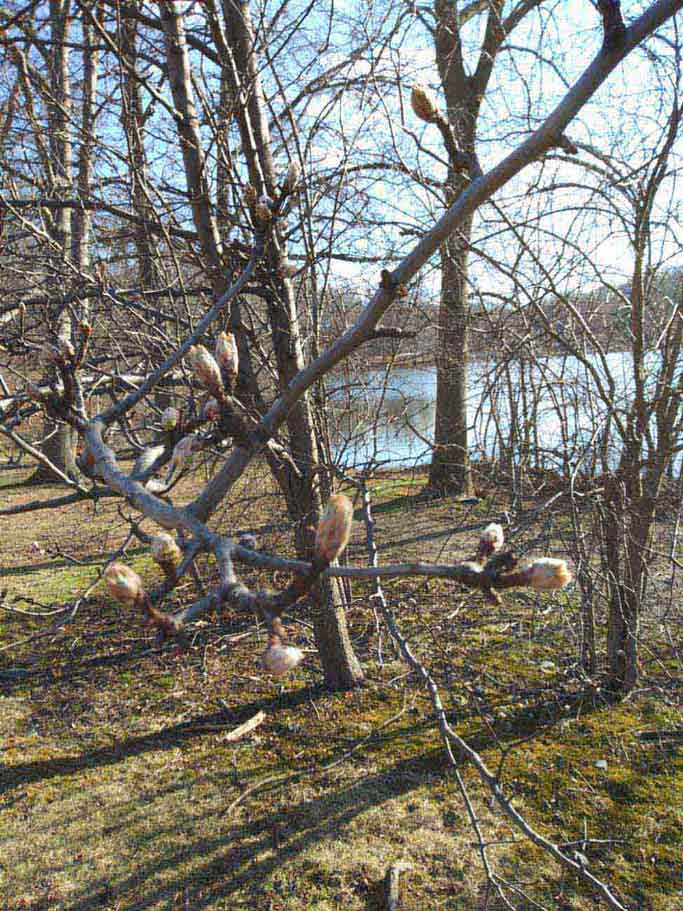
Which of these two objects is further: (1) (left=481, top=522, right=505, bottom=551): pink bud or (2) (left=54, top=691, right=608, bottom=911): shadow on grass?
(2) (left=54, top=691, right=608, bottom=911): shadow on grass

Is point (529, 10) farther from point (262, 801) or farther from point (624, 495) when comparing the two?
point (262, 801)

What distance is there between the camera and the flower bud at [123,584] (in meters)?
0.76

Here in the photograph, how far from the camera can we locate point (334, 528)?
74cm

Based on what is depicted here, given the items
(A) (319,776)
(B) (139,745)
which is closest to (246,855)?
(A) (319,776)

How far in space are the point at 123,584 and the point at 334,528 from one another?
26 cm

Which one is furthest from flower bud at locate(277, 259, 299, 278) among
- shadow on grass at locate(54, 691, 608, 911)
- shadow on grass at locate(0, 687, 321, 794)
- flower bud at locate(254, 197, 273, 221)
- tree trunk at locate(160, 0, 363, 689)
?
shadow on grass at locate(0, 687, 321, 794)

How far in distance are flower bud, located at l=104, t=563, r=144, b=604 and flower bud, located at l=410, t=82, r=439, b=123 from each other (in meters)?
Answer: 0.90

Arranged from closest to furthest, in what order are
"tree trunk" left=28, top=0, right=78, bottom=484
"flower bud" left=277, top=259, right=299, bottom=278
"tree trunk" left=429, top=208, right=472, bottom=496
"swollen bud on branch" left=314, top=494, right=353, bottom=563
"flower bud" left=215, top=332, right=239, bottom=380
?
1. "swollen bud on branch" left=314, top=494, right=353, bottom=563
2. "flower bud" left=215, top=332, right=239, bottom=380
3. "flower bud" left=277, top=259, right=299, bottom=278
4. "tree trunk" left=28, top=0, right=78, bottom=484
5. "tree trunk" left=429, top=208, right=472, bottom=496

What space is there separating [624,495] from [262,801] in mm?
2298

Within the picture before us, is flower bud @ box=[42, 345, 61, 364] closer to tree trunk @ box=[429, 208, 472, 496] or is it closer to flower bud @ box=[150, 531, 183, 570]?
flower bud @ box=[150, 531, 183, 570]

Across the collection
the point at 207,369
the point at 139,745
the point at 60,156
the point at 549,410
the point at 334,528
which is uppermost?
the point at 60,156

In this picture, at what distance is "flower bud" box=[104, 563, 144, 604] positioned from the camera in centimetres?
76

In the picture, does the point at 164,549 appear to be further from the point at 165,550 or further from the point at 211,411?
the point at 211,411

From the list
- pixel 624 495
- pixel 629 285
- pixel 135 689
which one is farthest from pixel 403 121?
pixel 135 689
